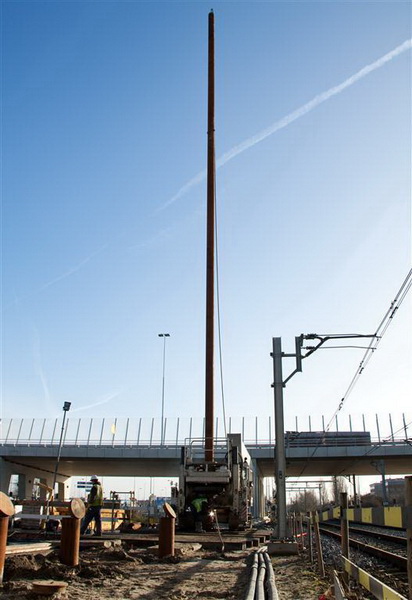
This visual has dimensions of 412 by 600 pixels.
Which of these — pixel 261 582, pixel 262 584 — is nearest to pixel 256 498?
pixel 261 582

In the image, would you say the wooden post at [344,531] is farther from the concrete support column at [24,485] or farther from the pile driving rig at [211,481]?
the concrete support column at [24,485]

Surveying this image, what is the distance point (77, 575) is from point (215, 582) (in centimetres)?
204

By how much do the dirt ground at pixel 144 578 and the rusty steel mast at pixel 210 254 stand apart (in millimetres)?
10523

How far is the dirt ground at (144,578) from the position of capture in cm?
700

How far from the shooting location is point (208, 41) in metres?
30.1

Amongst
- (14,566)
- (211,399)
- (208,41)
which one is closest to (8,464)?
(211,399)

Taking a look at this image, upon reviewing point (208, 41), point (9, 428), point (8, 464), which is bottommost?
point (8, 464)

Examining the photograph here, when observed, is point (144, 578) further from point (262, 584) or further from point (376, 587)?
point (376, 587)

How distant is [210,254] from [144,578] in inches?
686

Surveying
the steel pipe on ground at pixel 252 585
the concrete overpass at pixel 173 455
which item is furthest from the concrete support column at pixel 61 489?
the steel pipe on ground at pixel 252 585

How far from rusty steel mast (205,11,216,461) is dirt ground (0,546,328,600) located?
10523mm

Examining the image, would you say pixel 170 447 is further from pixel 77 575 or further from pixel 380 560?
pixel 77 575

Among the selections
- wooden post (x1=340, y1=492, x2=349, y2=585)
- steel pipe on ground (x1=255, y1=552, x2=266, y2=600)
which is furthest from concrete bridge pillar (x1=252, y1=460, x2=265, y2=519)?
wooden post (x1=340, y1=492, x2=349, y2=585)

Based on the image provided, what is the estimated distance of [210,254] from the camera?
24.7m
